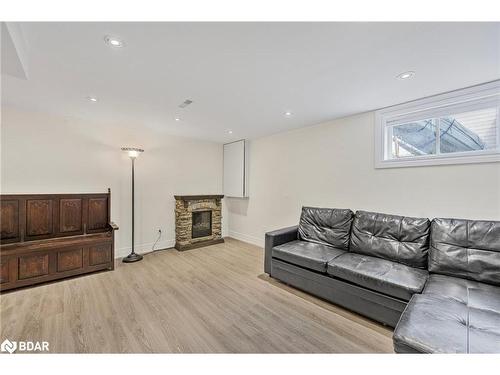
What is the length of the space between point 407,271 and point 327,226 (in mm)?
1095

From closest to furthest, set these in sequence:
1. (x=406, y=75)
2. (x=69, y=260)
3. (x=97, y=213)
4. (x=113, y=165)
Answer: (x=406, y=75) → (x=69, y=260) → (x=97, y=213) → (x=113, y=165)

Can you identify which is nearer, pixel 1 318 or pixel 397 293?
pixel 397 293

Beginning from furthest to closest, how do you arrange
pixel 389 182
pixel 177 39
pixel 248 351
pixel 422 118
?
pixel 389 182 → pixel 422 118 → pixel 248 351 → pixel 177 39

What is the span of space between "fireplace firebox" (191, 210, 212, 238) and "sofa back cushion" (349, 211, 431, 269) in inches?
121

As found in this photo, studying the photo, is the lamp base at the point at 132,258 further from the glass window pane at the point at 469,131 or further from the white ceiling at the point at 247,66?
the glass window pane at the point at 469,131

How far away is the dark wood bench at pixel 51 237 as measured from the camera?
2602mm

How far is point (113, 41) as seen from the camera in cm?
152

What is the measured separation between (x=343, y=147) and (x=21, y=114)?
4.70 metres

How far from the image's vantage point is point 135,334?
1.84 metres

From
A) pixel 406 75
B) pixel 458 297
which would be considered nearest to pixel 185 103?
pixel 406 75

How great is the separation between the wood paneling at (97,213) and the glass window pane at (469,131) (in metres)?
4.87

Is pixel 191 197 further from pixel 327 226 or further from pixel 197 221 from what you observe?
pixel 327 226

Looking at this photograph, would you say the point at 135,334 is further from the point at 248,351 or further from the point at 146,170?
the point at 146,170
